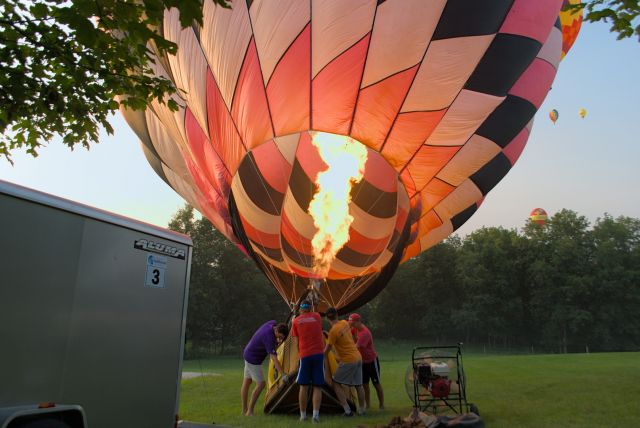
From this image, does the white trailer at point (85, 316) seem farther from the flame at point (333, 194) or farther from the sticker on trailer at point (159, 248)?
the flame at point (333, 194)

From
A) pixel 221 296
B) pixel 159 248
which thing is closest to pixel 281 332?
pixel 159 248

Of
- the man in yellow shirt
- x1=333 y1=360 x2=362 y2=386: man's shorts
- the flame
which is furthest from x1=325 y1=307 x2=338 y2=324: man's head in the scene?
the flame

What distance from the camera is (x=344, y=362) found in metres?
5.91

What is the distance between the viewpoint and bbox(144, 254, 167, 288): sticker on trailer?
345 centimetres

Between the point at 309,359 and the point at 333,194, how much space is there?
309cm

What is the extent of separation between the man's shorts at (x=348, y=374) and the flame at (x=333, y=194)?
2650mm

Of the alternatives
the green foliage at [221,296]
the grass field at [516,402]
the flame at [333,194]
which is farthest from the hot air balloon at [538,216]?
the flame at [333,194]

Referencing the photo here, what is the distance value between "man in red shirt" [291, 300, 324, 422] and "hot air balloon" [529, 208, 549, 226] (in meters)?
40.3

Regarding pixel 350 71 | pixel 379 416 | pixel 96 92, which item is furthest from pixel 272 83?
pixel 379 416

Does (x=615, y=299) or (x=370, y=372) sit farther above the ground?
(x=615, y=299)

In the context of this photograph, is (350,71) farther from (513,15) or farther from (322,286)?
(322,286)

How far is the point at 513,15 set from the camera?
6.29 metres

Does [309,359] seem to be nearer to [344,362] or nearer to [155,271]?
[344,362]

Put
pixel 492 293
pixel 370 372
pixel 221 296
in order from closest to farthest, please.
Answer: pixel 370 372, pixel 221 296, pixel 492 293
